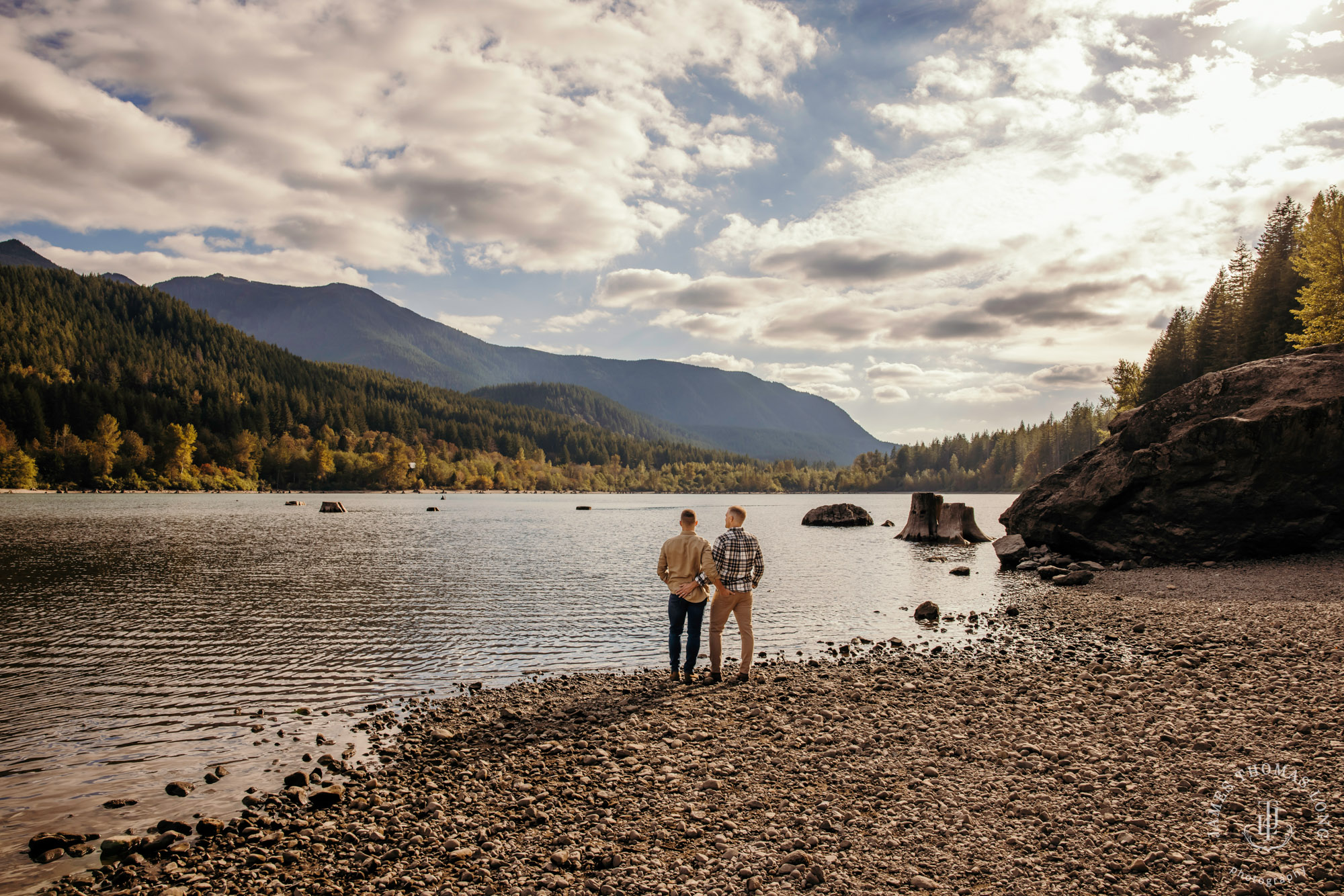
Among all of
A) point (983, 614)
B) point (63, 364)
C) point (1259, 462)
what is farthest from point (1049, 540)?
point (63, 364)

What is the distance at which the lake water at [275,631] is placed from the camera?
1102cm

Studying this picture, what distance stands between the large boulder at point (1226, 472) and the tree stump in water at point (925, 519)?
26176 mm

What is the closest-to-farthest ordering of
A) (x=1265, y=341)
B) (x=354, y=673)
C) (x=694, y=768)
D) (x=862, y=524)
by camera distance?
(x=694, y=768), (x=354, y=673), (x=1265, y=341), (x=862, y=524)

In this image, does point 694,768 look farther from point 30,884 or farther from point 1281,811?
point 30,884

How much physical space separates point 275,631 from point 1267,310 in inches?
3715

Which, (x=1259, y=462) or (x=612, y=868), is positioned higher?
(x=1259, y=462)

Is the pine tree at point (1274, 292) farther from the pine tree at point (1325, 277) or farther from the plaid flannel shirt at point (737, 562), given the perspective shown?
the plaid flannel shirt at point (737, 562)

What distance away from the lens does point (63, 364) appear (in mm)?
179750

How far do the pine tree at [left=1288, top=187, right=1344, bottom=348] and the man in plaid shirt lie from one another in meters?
55.1

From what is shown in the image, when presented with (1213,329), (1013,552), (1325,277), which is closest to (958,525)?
(1013,552)

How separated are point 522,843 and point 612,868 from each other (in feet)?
4.25

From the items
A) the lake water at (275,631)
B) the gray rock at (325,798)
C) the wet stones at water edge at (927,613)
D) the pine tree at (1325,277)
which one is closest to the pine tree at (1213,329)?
the pine tree at (1325,277)

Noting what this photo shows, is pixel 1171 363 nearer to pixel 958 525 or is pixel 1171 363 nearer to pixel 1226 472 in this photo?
pixel 958 525

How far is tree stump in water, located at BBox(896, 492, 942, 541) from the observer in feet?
206
